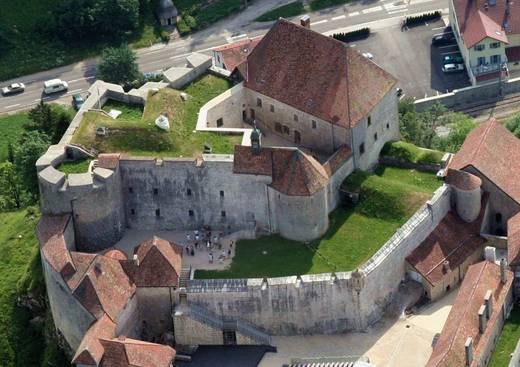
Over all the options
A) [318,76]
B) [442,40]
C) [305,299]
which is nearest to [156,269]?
[305,299]

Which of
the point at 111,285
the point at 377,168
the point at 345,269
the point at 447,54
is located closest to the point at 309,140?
the point at 377,168

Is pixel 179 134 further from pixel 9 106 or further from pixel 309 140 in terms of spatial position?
pixel 9 106

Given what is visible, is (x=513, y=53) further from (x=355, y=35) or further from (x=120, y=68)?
(x=120, y=68)

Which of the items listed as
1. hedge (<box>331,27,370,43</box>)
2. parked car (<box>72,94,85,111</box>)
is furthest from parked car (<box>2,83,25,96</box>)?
hedge (<box>331,27,370,43</box>)

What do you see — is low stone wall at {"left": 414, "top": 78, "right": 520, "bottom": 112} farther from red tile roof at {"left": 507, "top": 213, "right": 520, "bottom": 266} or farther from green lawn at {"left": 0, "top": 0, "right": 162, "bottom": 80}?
red tile roof at {"left": 507, "top": 213, "right": 520, "bottom": 266}

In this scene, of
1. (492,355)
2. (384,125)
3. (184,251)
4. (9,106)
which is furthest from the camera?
(9,106)

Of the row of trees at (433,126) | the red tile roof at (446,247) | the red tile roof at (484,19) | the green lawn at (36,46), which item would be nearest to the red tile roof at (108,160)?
the red tile roof at (446,247)

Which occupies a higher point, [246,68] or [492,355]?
[246,68]
